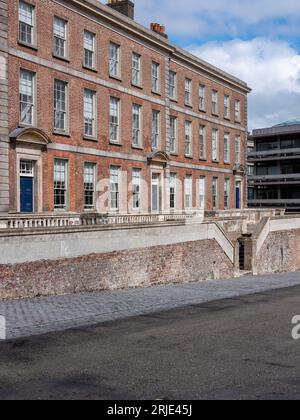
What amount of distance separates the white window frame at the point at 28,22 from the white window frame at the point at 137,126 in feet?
31.5

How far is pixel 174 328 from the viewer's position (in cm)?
1215

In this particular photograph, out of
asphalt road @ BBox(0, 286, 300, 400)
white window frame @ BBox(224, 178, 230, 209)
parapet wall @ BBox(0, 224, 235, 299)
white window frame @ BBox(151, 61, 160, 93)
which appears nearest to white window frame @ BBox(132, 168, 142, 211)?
white window frame @ BBox(151, 61, 160, 93)

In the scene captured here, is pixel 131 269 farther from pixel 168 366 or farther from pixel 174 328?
pixel 168 366

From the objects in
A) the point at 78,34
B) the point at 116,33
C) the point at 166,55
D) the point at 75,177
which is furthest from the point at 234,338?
the point at 166,55

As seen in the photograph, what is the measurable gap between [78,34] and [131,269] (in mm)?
14318

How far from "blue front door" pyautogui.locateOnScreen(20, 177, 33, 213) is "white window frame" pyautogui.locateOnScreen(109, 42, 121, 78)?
9.09m

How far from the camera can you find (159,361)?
9.09 m

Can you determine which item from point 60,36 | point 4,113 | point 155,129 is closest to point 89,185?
point 4,113

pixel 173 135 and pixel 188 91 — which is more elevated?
pixel 188 91

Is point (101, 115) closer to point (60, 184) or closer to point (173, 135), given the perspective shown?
point (60, 184)

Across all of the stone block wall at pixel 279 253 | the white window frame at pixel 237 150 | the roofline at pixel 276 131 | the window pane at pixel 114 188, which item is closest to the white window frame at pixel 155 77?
the window pane at pixel 114 188

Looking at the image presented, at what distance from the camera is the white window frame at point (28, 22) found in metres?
25.1

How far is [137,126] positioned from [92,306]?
21126mm

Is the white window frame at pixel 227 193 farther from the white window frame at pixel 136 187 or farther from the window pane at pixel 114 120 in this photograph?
the window pane at pixel 114 120
